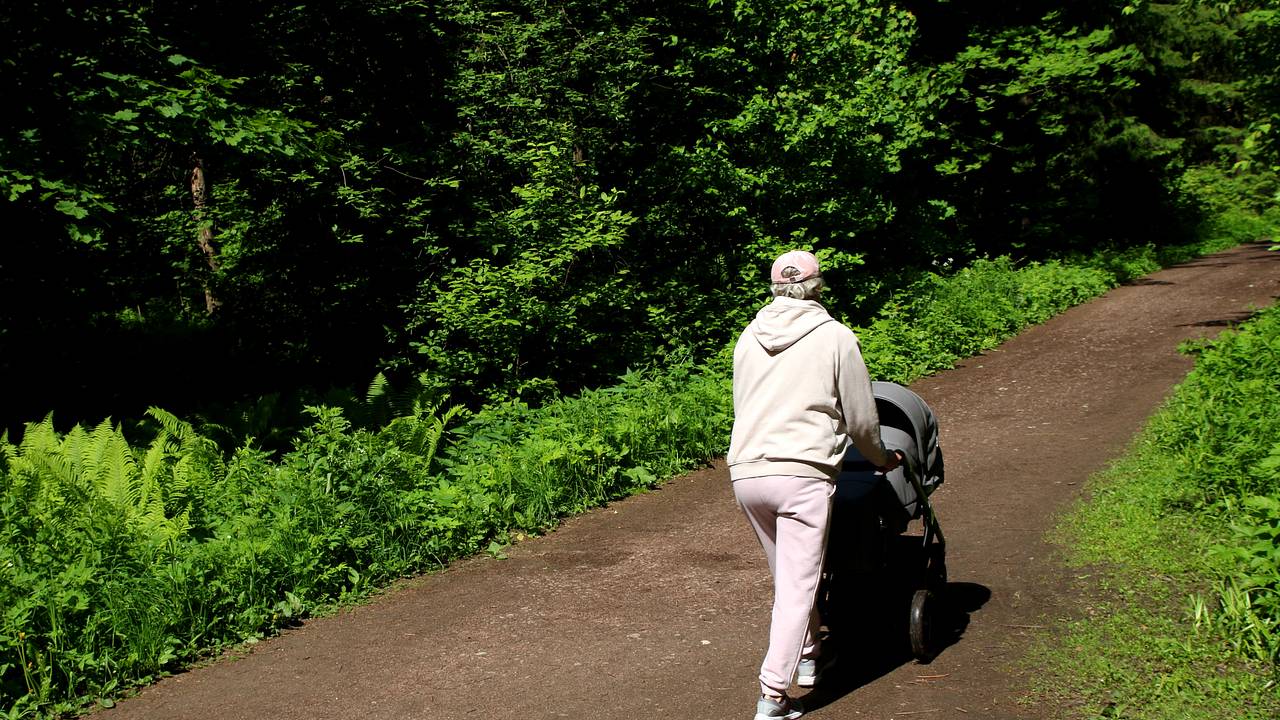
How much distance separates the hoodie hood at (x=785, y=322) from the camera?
14.3 ft

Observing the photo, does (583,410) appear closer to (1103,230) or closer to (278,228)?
(278,228)

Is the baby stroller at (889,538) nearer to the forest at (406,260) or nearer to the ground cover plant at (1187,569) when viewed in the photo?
the ground cover plant at (1187,569)

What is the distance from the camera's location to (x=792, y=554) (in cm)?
432

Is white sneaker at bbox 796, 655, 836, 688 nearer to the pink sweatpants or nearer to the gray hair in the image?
the pink sweatpants

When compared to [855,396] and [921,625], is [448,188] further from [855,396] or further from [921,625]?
[855,396]

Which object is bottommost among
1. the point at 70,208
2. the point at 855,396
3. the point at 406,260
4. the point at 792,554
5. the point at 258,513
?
the point at 258,513

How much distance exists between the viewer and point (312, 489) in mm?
7246

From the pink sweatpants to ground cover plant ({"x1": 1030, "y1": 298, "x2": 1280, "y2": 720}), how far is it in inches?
52.7

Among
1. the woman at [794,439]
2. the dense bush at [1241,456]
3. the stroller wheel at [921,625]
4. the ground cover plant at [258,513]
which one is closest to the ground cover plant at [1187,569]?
the dense bush at [1241,456]

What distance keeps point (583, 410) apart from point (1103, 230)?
22.2 meters

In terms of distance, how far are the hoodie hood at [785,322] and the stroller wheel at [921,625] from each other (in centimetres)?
167

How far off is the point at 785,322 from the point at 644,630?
250 centimetres

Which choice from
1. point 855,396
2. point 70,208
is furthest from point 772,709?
point 70,208

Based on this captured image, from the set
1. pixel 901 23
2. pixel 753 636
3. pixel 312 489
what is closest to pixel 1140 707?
pixel 753 636
